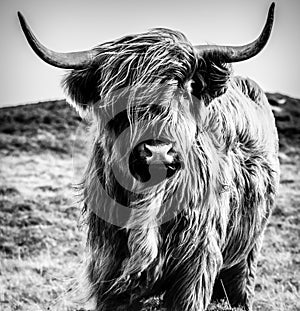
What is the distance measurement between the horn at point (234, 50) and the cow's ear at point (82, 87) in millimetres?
682

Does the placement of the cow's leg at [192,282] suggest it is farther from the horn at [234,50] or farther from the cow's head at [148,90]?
the horn at [234,50]

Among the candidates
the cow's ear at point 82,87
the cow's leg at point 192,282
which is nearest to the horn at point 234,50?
the cow's ear at point 82,87

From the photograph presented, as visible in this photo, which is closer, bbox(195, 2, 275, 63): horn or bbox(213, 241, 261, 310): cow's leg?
bbox(195, 2, 275, 63): horn

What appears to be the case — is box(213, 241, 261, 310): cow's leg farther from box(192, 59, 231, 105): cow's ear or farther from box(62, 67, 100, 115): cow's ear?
box(62, 67, 100, 115): cow's ear

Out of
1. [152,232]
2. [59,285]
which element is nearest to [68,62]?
[152,232]

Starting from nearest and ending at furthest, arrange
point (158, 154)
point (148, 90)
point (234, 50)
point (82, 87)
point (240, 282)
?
1. point (158, 154)
2. point (148, 90)
3. point (234, 50)
4. point (82, 87)
5. point (240, 282)

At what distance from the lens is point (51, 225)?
8.81 meters

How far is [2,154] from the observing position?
50.0ft

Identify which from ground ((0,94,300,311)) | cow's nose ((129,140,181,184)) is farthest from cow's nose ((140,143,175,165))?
ground ((0,94,300,311))

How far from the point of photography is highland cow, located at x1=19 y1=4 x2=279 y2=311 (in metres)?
3.23

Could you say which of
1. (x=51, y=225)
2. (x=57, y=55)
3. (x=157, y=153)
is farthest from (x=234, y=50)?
(x=51, y=225)

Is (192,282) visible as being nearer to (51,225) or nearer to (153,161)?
(153,161)

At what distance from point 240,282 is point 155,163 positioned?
218 cm

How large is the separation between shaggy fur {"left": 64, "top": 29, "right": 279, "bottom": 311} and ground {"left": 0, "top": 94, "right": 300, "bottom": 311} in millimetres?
472
